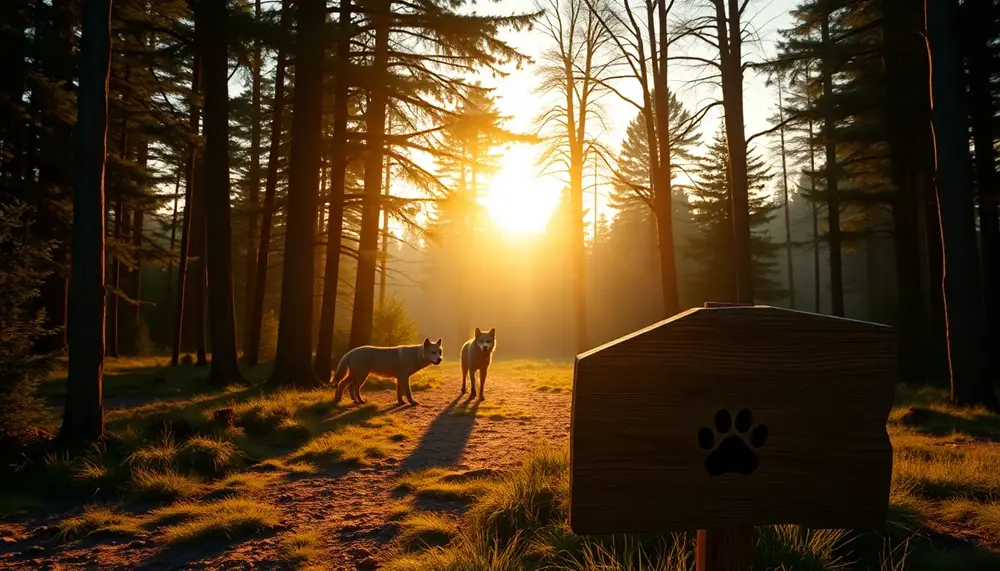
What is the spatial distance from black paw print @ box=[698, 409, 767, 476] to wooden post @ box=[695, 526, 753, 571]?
7.7 inches

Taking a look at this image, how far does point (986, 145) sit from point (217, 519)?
67.3ft

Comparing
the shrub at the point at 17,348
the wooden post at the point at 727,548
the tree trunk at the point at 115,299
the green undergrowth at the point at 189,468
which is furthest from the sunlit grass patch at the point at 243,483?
the tree trunk at the point at 115,299

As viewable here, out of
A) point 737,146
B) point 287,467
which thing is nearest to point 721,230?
point 737,146

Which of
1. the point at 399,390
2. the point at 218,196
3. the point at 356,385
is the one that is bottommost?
the point at 399,390

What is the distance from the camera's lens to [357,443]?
8.19 meters

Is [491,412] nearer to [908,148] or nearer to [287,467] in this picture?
[287,467]

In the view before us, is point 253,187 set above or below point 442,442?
above

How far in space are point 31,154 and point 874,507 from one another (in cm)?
2004

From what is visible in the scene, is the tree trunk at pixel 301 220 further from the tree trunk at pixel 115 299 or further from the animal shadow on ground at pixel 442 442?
the tree trunk at pixel 115 299

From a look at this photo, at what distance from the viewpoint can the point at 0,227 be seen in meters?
7.16

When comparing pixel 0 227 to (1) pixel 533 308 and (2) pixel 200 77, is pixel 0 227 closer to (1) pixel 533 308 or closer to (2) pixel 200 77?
(2) pixel 200 77

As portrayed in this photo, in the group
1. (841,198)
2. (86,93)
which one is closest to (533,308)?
(841,198)

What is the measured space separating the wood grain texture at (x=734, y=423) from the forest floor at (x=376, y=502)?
1.77 meters

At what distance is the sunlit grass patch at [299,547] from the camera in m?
4.37
